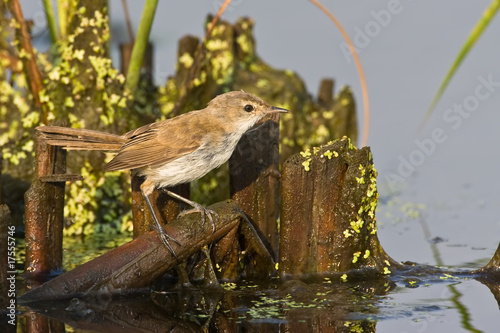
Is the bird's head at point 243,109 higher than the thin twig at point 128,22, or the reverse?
the thin twig at point 128,22

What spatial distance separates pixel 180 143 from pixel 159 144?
20 centimetres

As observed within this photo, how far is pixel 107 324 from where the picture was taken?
17.5 feet

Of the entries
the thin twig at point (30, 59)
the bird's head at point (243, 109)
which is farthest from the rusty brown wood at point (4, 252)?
the thin twig at point (30, 59)

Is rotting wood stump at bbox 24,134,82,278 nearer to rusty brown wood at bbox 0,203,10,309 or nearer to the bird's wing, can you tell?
the bird's wing

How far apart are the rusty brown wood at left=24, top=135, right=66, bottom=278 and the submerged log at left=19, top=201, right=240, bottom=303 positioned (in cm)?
71

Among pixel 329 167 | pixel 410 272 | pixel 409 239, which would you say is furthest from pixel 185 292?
pixel 409 239

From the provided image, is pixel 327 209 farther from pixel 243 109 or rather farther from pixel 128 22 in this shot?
pixel 128 22

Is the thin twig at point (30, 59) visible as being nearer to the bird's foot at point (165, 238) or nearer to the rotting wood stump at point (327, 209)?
the bird's foot at point (165, 238)

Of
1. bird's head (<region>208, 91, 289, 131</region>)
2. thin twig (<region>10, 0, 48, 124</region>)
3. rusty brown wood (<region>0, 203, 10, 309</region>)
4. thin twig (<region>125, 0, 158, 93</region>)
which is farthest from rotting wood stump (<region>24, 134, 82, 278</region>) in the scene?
thin twig (<region>125, 0, 158, 93</region>)

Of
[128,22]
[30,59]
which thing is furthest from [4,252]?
[128,22]

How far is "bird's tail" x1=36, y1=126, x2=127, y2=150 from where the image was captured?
6.17 meters

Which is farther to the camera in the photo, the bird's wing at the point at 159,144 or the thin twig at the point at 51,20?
the thin twig at the point at 51,20

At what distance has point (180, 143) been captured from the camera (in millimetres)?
6641

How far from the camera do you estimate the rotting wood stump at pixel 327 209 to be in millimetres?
6281
